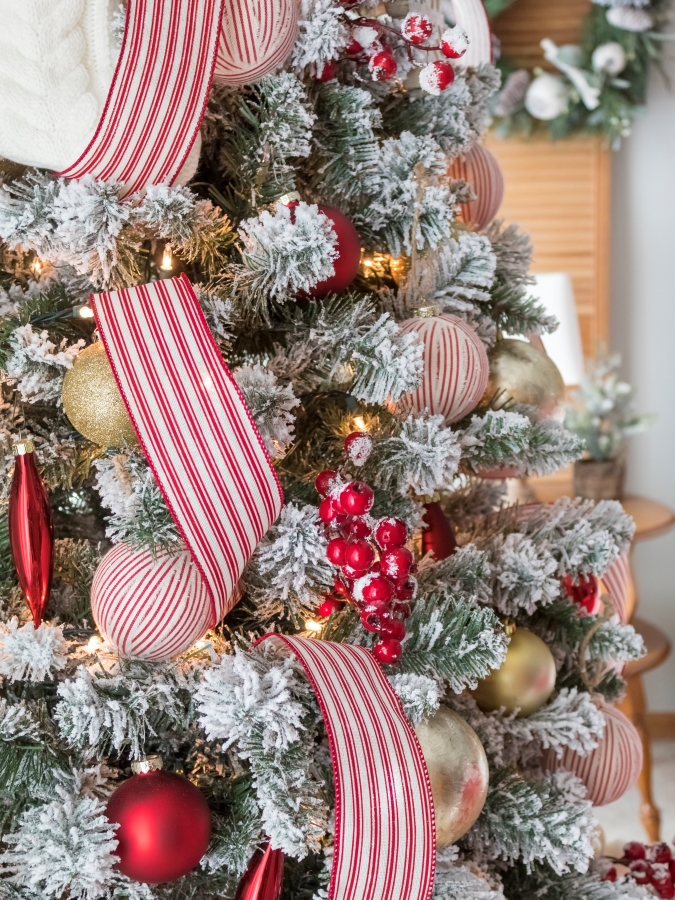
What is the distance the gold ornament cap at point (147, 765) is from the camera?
1.76 ft

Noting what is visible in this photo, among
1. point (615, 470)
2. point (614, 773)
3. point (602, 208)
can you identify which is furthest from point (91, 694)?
point (602, 208)

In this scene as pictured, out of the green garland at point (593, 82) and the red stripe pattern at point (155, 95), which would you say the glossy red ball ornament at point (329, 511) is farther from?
the green garland at point (593, 82)

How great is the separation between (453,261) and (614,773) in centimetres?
43

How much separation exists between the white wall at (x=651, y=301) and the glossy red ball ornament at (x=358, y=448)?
1773 millimetres

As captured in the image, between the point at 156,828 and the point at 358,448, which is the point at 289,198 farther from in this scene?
the point at 156,828

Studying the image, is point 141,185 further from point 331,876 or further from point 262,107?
point 331,876

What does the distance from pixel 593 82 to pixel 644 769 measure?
1436mm

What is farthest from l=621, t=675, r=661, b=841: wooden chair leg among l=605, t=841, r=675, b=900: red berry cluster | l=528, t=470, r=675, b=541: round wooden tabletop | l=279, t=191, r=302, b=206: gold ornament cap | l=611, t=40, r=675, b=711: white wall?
l=279, t=191, r=302, b=206: gold ornament cap

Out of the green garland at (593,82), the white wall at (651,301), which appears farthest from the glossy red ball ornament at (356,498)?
the white wall at (651,301)

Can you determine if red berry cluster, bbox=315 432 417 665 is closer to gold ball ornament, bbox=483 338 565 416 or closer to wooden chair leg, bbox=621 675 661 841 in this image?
gold ball ornament, bbox=483 338 565 416

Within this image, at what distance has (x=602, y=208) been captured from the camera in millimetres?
2092

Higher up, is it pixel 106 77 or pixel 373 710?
pixel 106 77

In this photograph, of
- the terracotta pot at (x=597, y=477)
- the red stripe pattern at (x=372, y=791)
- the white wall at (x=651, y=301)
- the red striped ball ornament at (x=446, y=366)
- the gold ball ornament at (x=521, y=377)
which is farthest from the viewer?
the white wall at (x=651, y=301)

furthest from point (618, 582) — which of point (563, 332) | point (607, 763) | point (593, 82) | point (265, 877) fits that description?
point (593, 82)
